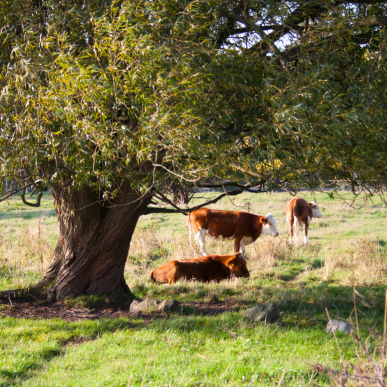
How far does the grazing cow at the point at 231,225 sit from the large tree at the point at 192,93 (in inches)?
207

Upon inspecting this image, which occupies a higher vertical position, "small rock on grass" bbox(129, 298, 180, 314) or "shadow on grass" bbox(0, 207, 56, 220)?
"shadow on grass" bbox(0, 207, 56, 220)

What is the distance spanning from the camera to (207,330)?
6438mm

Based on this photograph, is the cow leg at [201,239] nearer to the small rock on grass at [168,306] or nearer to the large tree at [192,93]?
the small rock on grass at [168,306]

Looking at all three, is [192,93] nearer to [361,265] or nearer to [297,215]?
[361,265]

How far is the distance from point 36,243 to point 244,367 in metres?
10.3

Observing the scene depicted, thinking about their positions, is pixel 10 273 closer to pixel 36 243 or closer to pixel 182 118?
pixel 36 243

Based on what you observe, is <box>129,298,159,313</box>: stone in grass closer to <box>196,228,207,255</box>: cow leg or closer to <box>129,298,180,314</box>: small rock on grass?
<box>129,298,180,314</box>: small rock on grass

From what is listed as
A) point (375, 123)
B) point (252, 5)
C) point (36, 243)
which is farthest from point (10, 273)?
point (375, 123)

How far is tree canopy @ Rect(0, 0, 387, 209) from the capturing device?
5.37 meters

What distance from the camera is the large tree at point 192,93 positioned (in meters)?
5.38

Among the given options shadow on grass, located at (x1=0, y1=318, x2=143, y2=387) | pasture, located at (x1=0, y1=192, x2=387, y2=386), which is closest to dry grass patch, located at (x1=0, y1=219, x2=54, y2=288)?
pasture, located at (x1=0, y1=192, x2=387, y2=386)

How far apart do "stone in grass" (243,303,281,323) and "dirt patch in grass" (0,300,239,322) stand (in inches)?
43.9

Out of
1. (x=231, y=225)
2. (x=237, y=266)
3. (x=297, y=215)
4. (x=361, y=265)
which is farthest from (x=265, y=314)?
(x=297, y=215)

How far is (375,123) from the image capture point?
5477 mm
